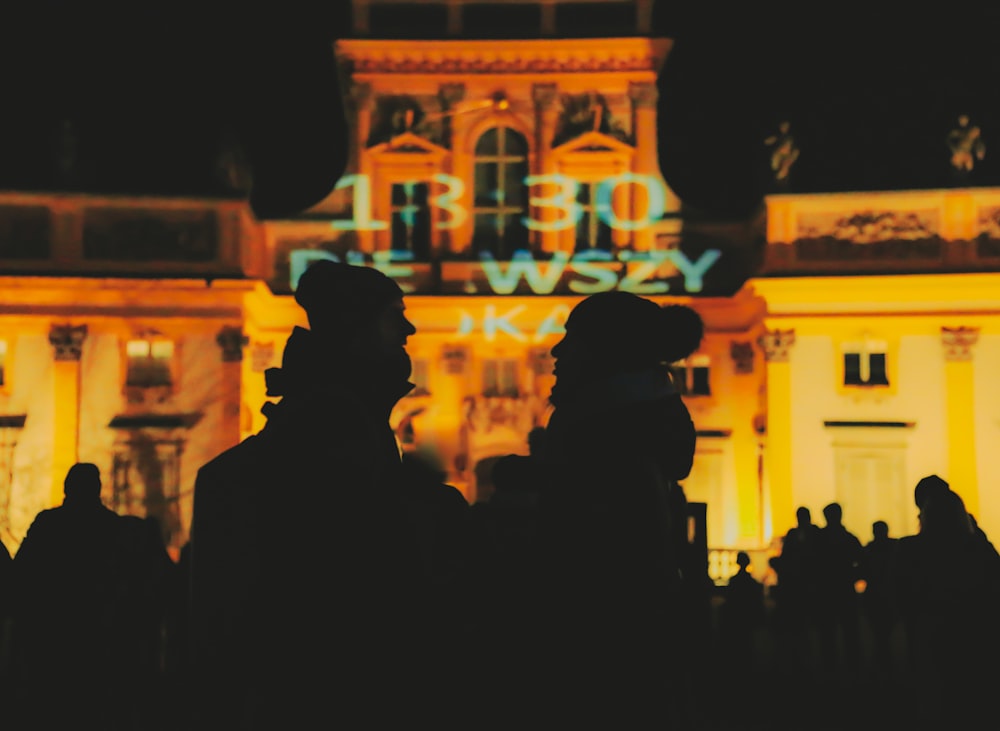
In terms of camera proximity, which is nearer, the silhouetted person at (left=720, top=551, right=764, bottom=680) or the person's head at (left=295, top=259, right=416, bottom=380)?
the person's head at (left=295, top=259, right=416, bottom=380)

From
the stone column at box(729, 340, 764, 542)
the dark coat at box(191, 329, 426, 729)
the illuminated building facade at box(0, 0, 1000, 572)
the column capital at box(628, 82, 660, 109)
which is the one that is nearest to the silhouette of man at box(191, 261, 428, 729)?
the dark coat at box(191, 329, 426, 729)

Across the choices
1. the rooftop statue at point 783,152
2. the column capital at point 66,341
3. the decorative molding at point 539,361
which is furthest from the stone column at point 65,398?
the rooftop statue at point 783,152

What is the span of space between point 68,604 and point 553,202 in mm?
17193

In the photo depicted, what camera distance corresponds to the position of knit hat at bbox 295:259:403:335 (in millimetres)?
2607

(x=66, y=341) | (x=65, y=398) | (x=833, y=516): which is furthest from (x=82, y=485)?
(x=66, y=341)

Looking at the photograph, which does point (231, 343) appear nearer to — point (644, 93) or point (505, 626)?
point (644, 93)

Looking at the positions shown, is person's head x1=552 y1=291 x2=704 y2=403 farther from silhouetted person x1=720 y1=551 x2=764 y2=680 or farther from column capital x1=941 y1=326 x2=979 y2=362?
column capital x1=941 y1=326 x2=979 y2=362

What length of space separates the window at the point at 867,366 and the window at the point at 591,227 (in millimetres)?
4693

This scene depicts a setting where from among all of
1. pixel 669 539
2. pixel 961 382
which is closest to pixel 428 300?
pixel 961 382

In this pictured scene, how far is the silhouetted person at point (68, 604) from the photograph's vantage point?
743 centimetres

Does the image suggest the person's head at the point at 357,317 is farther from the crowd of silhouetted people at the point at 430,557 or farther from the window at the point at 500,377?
the window at the point at 500,377

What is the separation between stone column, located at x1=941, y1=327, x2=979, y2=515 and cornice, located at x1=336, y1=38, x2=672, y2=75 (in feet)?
23.6

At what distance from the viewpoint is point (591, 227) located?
78.4 feet

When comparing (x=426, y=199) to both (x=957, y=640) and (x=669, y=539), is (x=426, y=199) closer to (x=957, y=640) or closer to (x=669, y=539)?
(x=957, y=640)
